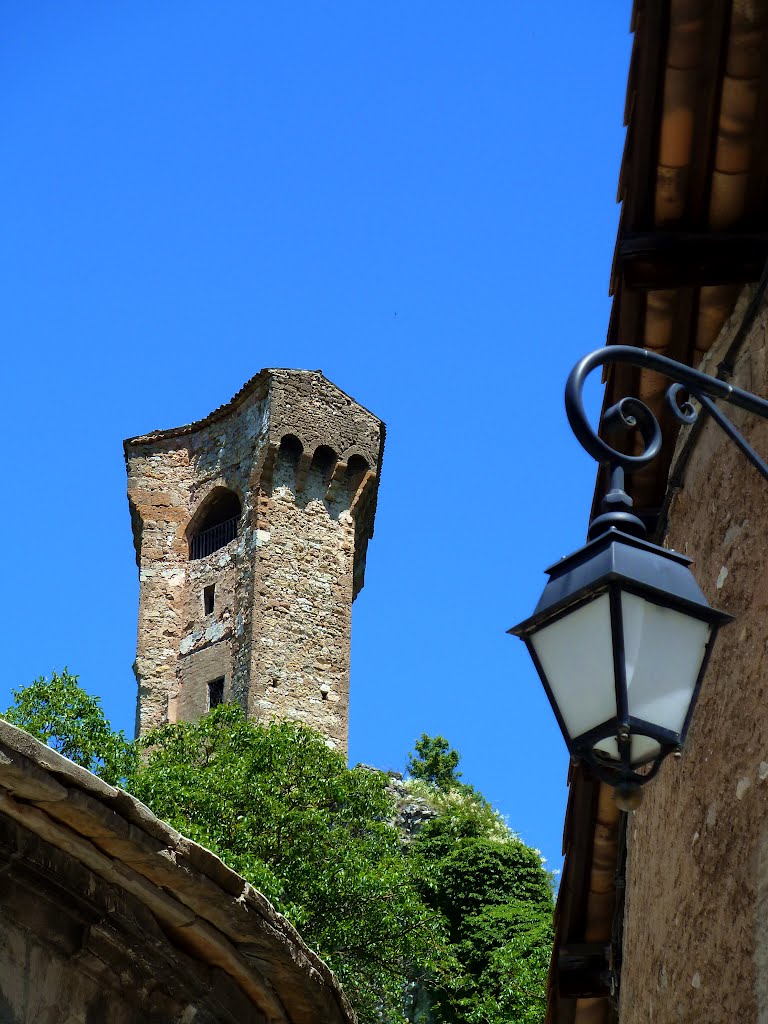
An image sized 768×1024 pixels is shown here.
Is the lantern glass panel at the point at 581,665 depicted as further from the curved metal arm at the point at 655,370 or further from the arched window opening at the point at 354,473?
the arched window opening at the point at 354,473

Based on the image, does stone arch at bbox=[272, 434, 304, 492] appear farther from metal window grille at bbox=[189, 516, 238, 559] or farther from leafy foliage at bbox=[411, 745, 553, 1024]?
leafy foliage at bbox=[411, 745, 553, 1024]

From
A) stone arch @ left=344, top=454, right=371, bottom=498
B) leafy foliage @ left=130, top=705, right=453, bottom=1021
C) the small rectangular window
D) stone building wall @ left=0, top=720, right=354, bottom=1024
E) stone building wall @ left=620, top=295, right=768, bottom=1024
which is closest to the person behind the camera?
stone building wall @ left=620, top=295, right=768, bottom=1024

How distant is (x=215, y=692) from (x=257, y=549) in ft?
9.70

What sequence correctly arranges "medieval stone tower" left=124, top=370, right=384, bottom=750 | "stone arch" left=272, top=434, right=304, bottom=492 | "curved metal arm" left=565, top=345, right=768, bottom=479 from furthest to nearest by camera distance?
1. "stone arch" left=272, top=434, right=304, bottom=492
2. "medieval stone tower" left=124, top=370, right=384, bottom=750
3. "curved metal arm" left=565, top=345, right=768, bottom=479

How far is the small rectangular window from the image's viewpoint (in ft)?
112

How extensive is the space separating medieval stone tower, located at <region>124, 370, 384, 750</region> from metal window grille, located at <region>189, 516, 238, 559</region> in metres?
0.04

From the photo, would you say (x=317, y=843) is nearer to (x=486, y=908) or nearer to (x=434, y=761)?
(x=486, y=908)

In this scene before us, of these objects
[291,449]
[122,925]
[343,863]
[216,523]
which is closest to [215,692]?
[216,523]

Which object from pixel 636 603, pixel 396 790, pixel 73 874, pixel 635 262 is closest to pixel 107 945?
pixel 73 874

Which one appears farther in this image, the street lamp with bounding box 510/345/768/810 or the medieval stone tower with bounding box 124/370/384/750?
the medieval stone tower with bounding box 124/370/384/750

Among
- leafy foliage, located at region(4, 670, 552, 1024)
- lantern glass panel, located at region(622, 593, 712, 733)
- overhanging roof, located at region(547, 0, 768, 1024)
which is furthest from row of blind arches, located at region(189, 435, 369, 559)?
lantern glass panel, located at region(622, 593, 712, 733)

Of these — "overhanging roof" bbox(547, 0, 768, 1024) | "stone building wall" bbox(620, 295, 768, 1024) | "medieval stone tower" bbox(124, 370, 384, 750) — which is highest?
"medieval stone tower" bbox(124, 370, 384, 750)

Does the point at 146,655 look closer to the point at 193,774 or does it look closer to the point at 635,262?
the point at 193,774

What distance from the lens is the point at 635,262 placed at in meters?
5.79
